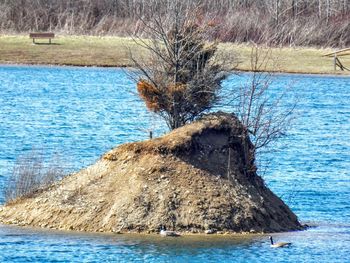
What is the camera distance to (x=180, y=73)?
2491 centimetres

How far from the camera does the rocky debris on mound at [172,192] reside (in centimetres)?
2284

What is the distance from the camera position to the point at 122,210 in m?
23.0

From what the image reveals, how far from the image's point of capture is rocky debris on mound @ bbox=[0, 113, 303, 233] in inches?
899

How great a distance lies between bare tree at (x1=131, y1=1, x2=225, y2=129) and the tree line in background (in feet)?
168

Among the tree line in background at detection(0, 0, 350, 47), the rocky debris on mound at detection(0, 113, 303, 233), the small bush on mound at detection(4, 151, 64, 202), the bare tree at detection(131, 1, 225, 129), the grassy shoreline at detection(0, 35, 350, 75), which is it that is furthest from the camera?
the tree line in background at detection(0, 0, 350, 47)

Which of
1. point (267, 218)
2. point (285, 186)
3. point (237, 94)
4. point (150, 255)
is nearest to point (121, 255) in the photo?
point (150, 255)

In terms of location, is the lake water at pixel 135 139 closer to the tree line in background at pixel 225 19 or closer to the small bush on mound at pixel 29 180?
the small bush on mound at pixel 29 180

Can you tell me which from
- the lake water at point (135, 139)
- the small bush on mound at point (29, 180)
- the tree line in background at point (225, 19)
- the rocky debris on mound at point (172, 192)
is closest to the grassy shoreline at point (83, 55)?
the lake water at point (135, 139)

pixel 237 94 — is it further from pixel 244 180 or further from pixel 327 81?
pixel 327 81

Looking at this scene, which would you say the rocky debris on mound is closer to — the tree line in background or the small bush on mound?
the small bush on mound

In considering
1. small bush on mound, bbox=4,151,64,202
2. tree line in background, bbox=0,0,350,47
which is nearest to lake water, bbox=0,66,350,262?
small bush on mound, bbox=4,151,64,202

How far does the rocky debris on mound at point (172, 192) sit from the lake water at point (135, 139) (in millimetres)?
487

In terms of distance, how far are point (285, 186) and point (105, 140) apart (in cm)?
1170

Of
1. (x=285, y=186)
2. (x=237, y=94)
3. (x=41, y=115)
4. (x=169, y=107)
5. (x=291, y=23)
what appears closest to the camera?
(x=169, y=107)
